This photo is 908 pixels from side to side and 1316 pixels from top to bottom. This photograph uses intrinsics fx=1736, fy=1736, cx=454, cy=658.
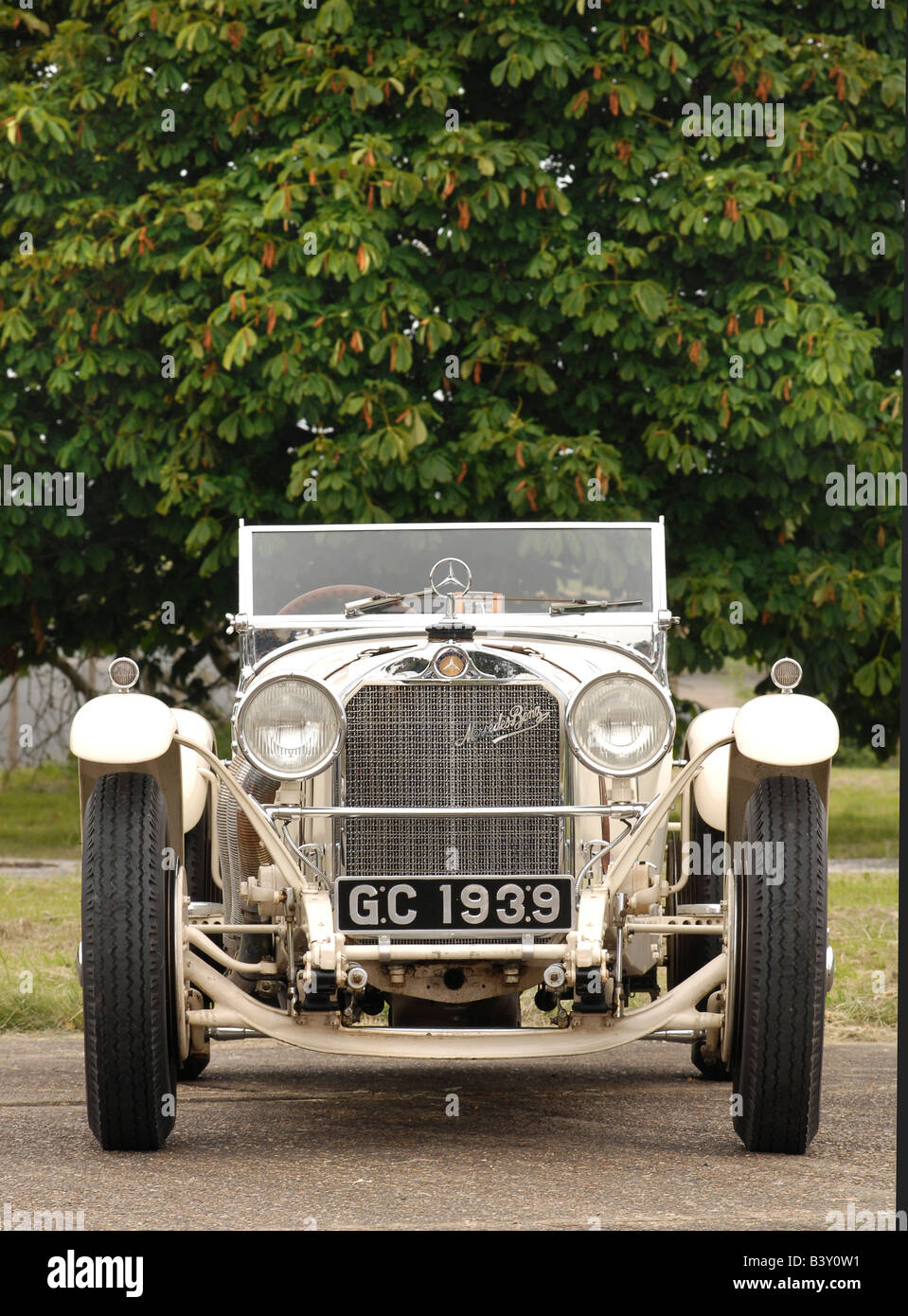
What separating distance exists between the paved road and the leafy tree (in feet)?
15.2

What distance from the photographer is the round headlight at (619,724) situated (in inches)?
190

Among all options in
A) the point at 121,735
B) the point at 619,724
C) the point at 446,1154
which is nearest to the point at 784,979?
the point at 619,724

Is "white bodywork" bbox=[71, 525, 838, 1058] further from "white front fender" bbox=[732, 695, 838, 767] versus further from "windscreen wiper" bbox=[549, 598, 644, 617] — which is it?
"windscreen wiper" bbox=[549, 598, 644, 617]

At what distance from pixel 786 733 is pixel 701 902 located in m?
1.56

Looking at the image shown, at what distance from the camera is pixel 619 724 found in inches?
192

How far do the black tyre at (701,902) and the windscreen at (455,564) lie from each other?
33.5 inches

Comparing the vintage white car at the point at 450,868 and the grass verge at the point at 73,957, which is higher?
the vintage white car at the point at 450,868
